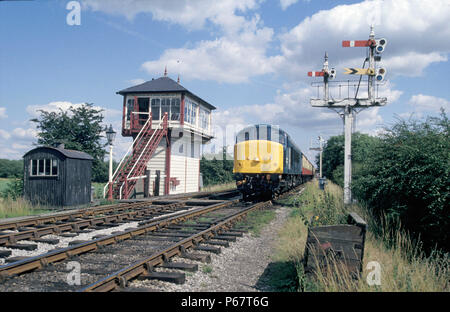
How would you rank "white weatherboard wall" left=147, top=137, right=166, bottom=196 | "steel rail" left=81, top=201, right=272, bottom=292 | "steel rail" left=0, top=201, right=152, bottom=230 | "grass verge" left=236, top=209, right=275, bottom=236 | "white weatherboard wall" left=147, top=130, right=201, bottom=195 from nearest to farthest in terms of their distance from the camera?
"steel rail" left=81, top=201, right=272, bottom=292 < "steel rail" left=0, top=201, right=152, bottom=230 < "grass verge" left=236, top=209, right=275, bottom=236 < "white weatherboard wall" left=147, top=137, right=166, bottom=196 < "white weatherboard wall" left=147, top=130, right=201, bottom=195

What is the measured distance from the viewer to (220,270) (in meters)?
5.68

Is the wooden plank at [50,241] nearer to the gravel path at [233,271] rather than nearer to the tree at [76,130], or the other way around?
the gravel path at [233,271]

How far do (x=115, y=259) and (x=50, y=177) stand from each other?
30.3 feet

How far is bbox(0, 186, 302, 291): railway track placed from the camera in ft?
14.9

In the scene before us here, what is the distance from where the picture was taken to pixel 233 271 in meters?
5.71

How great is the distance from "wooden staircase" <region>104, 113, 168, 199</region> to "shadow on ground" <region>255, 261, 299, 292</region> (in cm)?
1277

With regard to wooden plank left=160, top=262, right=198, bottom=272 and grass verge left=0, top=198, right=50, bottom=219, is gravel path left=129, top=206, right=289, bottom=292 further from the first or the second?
grass verge left=0, top=198, right=50, bottom=219

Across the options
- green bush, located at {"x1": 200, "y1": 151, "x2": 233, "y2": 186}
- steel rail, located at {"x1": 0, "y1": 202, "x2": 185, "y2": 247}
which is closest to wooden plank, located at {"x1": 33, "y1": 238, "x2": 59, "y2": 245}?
steel rail, located at {"x1": 0, "y1": 202, "x2": 185, "y2": 247}

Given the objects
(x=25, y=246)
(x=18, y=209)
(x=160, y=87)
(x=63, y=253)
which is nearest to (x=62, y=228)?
(x=25, y=246)

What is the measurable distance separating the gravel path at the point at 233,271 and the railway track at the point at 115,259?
0.60 feet

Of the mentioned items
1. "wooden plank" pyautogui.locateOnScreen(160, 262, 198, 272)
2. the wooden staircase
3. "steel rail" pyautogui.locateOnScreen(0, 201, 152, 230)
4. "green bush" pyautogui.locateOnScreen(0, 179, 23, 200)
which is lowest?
"wooden plank" pyautogui.locateOnScreen(160, 262, 198, 272)

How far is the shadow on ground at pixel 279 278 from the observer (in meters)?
4.94

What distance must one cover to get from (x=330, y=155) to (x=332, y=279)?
37.5 m
